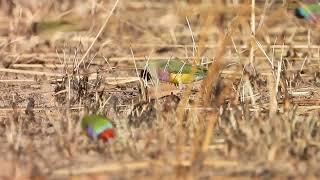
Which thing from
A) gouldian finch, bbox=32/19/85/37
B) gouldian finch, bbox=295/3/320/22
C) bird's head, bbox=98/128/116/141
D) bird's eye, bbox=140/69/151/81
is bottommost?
bird's head, bbox=98/128/116/141

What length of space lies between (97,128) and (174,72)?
825 millimetres

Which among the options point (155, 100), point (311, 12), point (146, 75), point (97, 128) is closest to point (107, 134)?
point (97, 128)

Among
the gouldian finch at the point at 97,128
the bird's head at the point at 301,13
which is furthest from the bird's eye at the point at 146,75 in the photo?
the bird's head at the point at 301,13

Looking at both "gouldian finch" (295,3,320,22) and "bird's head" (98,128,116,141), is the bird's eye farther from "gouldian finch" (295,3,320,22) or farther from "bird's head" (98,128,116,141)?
"gouldian finch" (295,3,320,22)

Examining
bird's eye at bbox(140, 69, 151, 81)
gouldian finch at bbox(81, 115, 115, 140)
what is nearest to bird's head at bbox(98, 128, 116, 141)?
gouldian finch at bbox(81, 115, 115, 140)

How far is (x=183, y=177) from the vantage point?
229 centimetres

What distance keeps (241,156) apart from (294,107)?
1.84 ft

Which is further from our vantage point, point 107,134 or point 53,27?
point 53,27

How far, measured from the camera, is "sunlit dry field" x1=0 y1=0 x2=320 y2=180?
2385 mm

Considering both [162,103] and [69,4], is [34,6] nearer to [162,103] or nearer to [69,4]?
[69,4]

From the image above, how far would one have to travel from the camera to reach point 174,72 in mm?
3301

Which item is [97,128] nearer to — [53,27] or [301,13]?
[53,27]

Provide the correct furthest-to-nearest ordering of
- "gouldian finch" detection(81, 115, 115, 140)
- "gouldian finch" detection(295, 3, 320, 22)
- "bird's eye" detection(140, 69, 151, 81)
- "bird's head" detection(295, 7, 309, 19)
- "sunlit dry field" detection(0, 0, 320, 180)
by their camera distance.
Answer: "bird's head" detection(295, 7, 309, 19) → "gouldian finch" detection(295, 3, 320, 22) → "bird's eye" detection(140, 69, 151, 81) → "gouldian finch" detection(81, 115, 115, 140) → "sunlit dry field" detection(0, 0, 320, 180)

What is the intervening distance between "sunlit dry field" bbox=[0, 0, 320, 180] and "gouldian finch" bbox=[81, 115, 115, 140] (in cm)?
2
